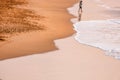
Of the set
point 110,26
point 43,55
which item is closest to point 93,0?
point 110,26

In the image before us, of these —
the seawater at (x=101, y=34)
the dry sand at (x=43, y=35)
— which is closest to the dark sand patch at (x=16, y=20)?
the dry sand at (x=43, y=35)

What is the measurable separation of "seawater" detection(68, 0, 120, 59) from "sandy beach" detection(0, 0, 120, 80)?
34cm

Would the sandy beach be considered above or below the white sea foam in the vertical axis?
above

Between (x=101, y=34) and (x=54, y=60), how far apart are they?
4001 mm

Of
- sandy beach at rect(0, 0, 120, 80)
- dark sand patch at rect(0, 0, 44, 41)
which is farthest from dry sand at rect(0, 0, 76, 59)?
dark sand patch at rect(0, 0, 44, 41)

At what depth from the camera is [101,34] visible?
1257 cm

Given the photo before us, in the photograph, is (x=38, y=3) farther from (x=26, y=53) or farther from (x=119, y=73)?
(x=119, y=73)

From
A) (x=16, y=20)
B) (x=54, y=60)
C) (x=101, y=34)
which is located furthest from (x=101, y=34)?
(x=54, y=60)

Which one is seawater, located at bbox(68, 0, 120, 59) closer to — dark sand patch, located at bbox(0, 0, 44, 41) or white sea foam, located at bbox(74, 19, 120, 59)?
white sea foam, located at bbox(74, 19, 120, 59)

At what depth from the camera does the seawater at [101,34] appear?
10.8 m

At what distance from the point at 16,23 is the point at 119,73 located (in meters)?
5.94

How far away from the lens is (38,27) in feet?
42.3

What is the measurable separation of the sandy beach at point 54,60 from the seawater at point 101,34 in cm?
34

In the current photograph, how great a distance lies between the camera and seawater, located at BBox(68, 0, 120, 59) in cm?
1078
